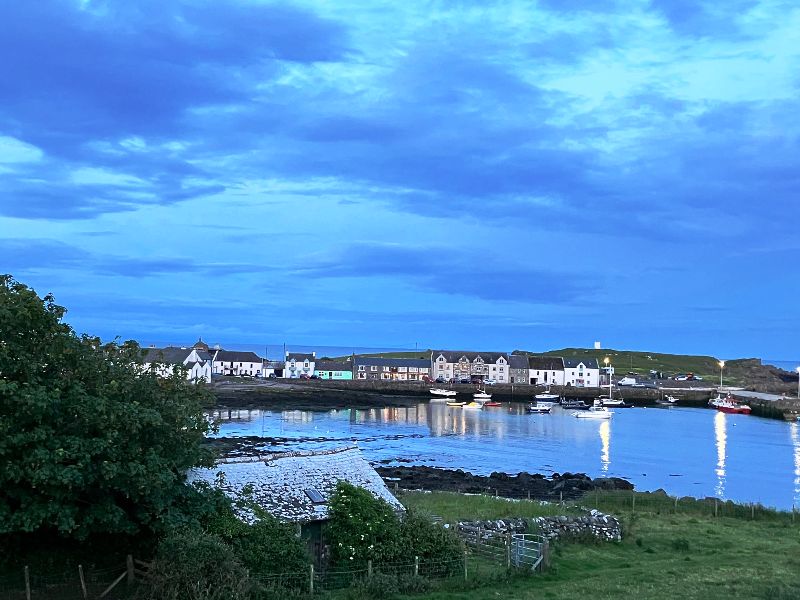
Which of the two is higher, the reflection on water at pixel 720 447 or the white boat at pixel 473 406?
A: the white boat at pixel 473 406

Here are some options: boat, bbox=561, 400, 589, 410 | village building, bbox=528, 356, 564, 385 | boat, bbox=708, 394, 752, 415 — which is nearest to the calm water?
boat, bbox=708, 394, 752, 415

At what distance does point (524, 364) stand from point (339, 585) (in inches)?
6951

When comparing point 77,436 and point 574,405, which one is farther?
point 574,405

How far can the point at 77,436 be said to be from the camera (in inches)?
848

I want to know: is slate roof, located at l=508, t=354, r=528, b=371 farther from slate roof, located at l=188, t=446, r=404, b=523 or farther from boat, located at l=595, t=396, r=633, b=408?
slate roof, located at l=188, t=446, r=404, b=523

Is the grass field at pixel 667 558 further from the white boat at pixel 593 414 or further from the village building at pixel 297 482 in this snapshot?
the white boat at pixel 593 414

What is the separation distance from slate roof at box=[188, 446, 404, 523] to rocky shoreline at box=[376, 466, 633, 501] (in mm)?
24726

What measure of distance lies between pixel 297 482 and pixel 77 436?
9584 mm

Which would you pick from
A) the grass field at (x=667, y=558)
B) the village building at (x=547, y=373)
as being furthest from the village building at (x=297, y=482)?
the village building at (x=547, y=373)

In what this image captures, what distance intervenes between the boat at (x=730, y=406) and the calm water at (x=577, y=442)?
8.43 meters

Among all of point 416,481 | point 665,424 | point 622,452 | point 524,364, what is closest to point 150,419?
point 416,481

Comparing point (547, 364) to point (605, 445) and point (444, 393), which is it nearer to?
point (444, 393)

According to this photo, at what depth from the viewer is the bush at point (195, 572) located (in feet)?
69.2

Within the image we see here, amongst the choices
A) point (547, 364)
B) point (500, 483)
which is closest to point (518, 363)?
point (547, 364)
